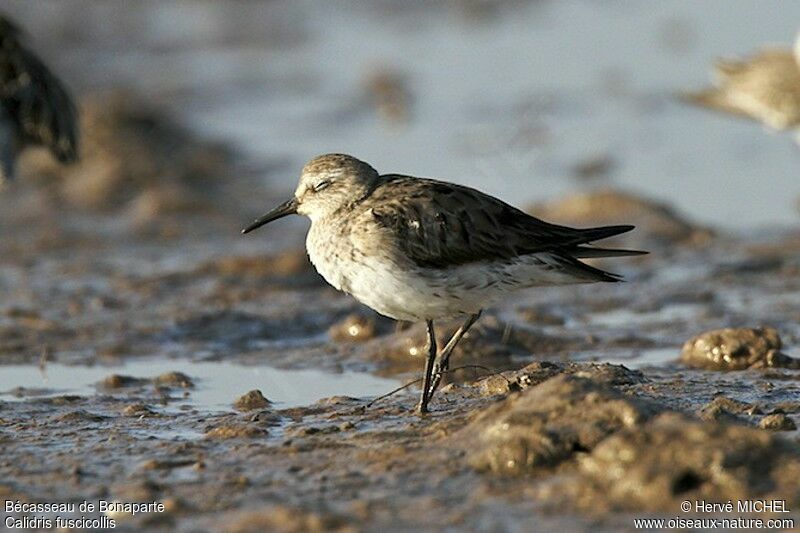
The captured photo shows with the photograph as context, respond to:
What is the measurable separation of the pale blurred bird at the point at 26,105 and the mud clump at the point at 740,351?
5182mm

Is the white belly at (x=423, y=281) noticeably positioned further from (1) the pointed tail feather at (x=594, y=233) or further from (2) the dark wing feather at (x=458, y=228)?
(1) the pointed tail feather at (x=594, y=233)

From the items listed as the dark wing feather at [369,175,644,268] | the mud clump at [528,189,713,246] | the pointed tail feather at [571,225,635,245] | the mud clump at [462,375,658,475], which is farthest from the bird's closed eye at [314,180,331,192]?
the mud clump at [528,189,713,246]

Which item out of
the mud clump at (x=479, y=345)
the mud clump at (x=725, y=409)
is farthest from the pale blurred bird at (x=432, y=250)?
the mud clump at (x=479, y=345)

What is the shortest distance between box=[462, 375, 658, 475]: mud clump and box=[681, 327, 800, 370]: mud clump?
2.00 m

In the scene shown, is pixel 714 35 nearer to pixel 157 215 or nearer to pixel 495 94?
pixel 495 94

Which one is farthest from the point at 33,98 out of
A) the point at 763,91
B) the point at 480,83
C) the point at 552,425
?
the point at 763,91

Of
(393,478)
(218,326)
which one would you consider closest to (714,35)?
(218,326)

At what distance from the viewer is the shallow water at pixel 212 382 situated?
734 centimetres

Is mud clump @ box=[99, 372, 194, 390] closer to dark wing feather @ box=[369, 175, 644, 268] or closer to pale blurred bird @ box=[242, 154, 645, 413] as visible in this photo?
pale blurred bird @ box=[242, 154, 645, 413]

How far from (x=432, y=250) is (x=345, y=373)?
1.77 metres

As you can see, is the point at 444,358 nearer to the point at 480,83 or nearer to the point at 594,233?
the point at 594,233

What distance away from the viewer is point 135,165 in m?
12.8

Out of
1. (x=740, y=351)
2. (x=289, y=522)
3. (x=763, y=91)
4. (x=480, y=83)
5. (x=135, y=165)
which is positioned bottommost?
(x=289, y=522)

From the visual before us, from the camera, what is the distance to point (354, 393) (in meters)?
7.44
